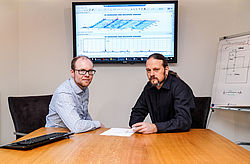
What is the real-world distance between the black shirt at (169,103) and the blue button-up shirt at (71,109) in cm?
49

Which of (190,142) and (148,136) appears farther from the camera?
(148,136)

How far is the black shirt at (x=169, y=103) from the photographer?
2.07 metres

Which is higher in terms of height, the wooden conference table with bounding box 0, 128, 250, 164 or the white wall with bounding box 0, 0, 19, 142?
the white wall with bounding box 0, 0, 19, 142

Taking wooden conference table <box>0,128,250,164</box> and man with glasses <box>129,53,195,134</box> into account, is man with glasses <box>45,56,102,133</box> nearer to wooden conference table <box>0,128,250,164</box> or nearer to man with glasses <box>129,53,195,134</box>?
wooden conference table <box>0,128,250,164</box>

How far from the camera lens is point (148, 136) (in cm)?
177

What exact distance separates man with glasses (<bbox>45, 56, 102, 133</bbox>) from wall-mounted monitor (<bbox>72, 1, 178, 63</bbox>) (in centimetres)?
124

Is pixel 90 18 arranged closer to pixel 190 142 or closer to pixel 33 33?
pixel 33 33

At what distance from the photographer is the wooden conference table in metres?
1.18

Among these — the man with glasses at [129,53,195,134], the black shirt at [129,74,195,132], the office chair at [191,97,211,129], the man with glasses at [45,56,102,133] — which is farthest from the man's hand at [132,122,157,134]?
→ the office chair at [191,97,211,129]

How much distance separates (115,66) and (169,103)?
1.48 metres

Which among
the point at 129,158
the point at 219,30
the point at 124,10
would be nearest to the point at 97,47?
the point at 124,10

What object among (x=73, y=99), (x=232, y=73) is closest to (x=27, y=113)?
(x=73, y=99)

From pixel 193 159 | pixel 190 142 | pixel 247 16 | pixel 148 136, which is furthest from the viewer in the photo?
pixel 247 16

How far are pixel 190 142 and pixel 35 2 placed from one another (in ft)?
10.1
